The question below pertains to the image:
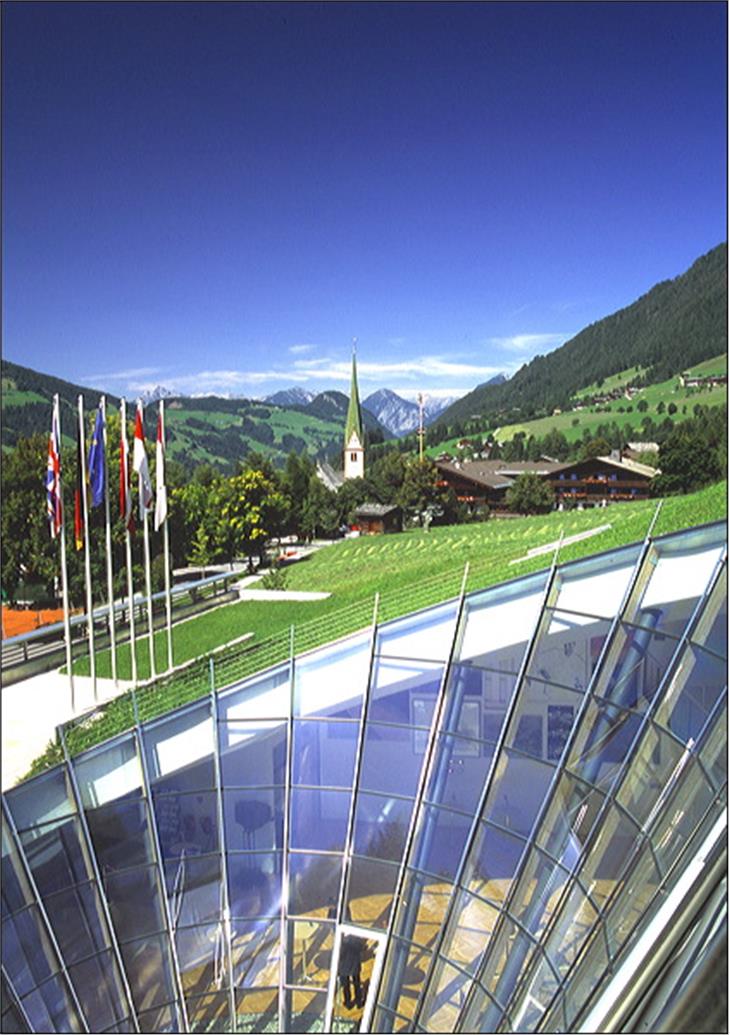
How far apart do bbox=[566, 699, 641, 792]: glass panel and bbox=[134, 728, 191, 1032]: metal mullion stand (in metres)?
6.23

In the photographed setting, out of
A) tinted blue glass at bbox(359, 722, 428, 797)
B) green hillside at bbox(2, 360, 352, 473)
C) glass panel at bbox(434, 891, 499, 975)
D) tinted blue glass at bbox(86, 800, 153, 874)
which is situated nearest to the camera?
glass panel at bbox(434, 891, 499, 975)

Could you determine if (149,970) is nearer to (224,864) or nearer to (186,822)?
(224,864)

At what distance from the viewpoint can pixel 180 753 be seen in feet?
39.0

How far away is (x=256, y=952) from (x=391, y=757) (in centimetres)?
341

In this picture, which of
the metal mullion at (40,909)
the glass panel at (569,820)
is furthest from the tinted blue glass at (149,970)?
the glass panel at (569,820)

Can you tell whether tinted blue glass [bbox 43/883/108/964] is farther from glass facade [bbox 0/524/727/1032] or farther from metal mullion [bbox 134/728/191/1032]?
metal mullion [bbox 134/728/191/1032]

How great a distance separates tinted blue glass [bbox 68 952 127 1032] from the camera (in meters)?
9.67

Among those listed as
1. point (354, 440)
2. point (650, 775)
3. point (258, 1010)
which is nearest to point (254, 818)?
point (258, 1010)

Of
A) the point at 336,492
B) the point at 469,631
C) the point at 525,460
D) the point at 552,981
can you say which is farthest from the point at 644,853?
the point at 525,460

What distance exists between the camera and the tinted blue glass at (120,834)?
10898 millimetres

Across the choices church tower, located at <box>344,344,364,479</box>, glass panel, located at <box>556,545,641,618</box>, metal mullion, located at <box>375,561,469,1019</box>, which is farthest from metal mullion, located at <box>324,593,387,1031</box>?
church tower, located at <box>344,344,364,479</box>

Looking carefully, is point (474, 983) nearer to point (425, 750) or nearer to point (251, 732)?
point (425, 750)

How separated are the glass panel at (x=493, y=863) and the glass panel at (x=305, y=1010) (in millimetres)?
2615

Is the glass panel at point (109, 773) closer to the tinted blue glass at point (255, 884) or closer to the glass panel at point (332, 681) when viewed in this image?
the tinted blue glass at point (255, 884)
